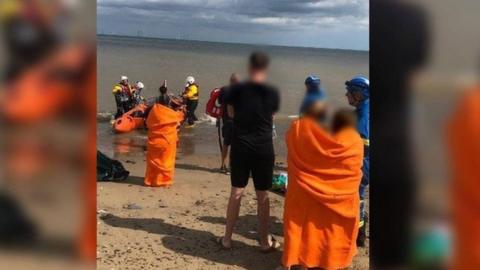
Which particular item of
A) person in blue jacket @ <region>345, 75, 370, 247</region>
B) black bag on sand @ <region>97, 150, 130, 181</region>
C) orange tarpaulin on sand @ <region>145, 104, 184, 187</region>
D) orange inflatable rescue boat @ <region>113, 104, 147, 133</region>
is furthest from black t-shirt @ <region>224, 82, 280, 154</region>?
orange inflatable rescue boat @ <region>113, 104, 147, 133</region>

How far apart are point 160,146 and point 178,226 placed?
1758 millimetres

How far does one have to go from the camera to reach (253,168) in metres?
3.79

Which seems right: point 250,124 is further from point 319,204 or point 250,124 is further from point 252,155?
point 319,204

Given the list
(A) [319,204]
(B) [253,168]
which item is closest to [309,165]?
(A) [319,204]

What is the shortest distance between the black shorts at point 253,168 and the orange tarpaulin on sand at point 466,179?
273 cm

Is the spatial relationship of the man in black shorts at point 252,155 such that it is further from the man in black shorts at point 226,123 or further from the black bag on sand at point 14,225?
the black bag on sand at point 14,225

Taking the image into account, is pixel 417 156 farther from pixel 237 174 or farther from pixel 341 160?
pixel 237 174

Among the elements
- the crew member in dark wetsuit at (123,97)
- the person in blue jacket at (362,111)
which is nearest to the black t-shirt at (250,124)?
the person in blue jacket at (362,111)

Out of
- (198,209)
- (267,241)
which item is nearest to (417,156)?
(267,241)

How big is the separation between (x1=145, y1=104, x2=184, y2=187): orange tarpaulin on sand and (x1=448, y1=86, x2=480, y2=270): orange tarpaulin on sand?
17.4 feet

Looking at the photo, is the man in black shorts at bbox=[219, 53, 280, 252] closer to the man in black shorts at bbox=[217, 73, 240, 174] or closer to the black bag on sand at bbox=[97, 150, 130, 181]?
the man in black shorts at bbox=[217, 73, 240, 174]

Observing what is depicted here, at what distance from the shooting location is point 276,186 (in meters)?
5.61

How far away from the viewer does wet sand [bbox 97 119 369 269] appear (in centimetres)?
382

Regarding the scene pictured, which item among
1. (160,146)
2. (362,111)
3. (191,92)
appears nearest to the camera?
(362,111)
